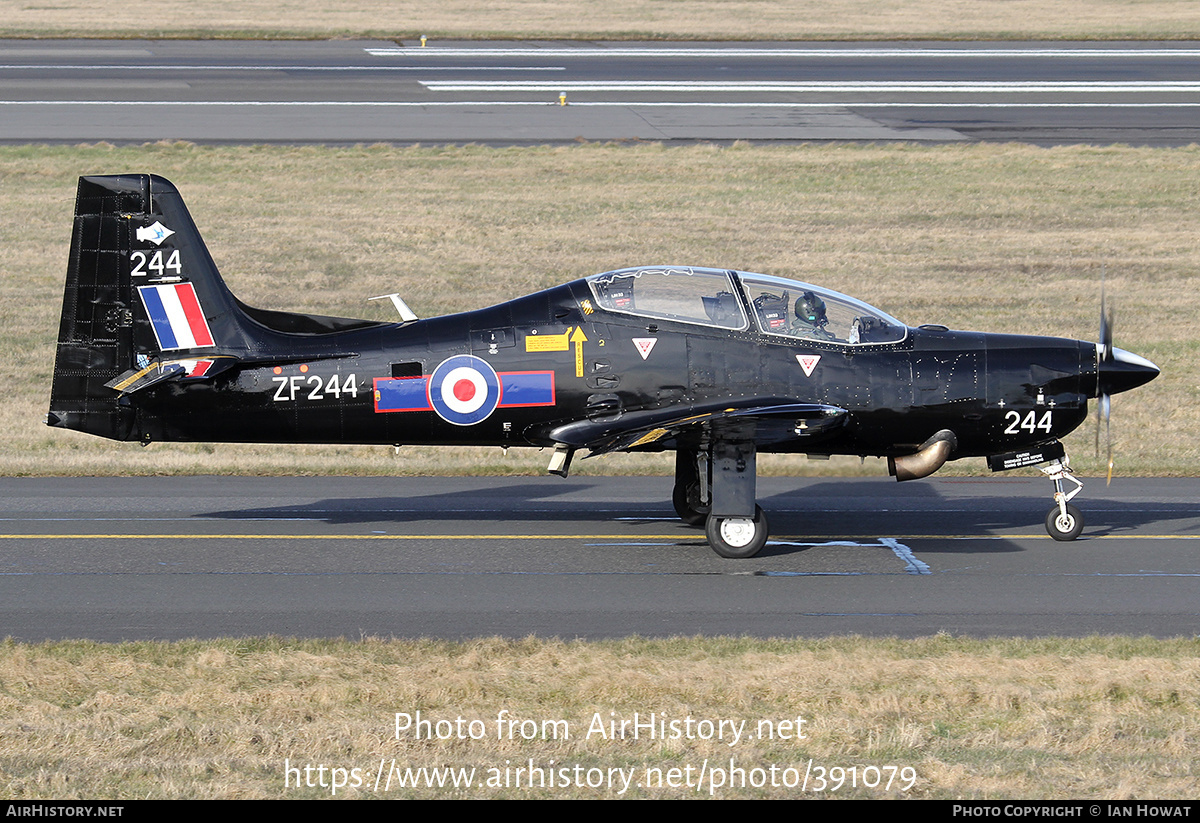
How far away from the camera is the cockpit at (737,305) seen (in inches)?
567

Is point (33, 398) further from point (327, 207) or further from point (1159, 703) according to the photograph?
point (1159, 703)

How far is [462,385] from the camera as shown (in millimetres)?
14422

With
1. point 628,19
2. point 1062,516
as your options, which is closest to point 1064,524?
point 1062,516

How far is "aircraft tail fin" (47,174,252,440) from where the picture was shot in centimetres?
1447

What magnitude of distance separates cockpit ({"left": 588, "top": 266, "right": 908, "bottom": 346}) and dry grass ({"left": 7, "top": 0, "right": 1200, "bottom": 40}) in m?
44.7

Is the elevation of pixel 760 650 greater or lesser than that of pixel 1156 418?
lesser

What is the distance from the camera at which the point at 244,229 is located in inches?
1292

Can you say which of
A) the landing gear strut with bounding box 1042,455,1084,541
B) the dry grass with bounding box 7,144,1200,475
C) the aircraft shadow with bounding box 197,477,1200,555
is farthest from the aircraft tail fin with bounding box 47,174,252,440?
the landing gear strut with bounding box 1042,455,1084,541

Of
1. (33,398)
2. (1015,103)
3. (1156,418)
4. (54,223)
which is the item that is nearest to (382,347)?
(33,398)

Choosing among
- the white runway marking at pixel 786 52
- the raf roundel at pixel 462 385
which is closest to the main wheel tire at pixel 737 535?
the raf roundel at pixel 462 385

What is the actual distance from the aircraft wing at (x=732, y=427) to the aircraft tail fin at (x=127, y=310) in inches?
158

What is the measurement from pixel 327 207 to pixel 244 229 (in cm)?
233

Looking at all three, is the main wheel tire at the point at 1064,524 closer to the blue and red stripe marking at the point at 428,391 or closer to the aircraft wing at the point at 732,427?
the aircraft wing at the point at 732,427

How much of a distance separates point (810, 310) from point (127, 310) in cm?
724
